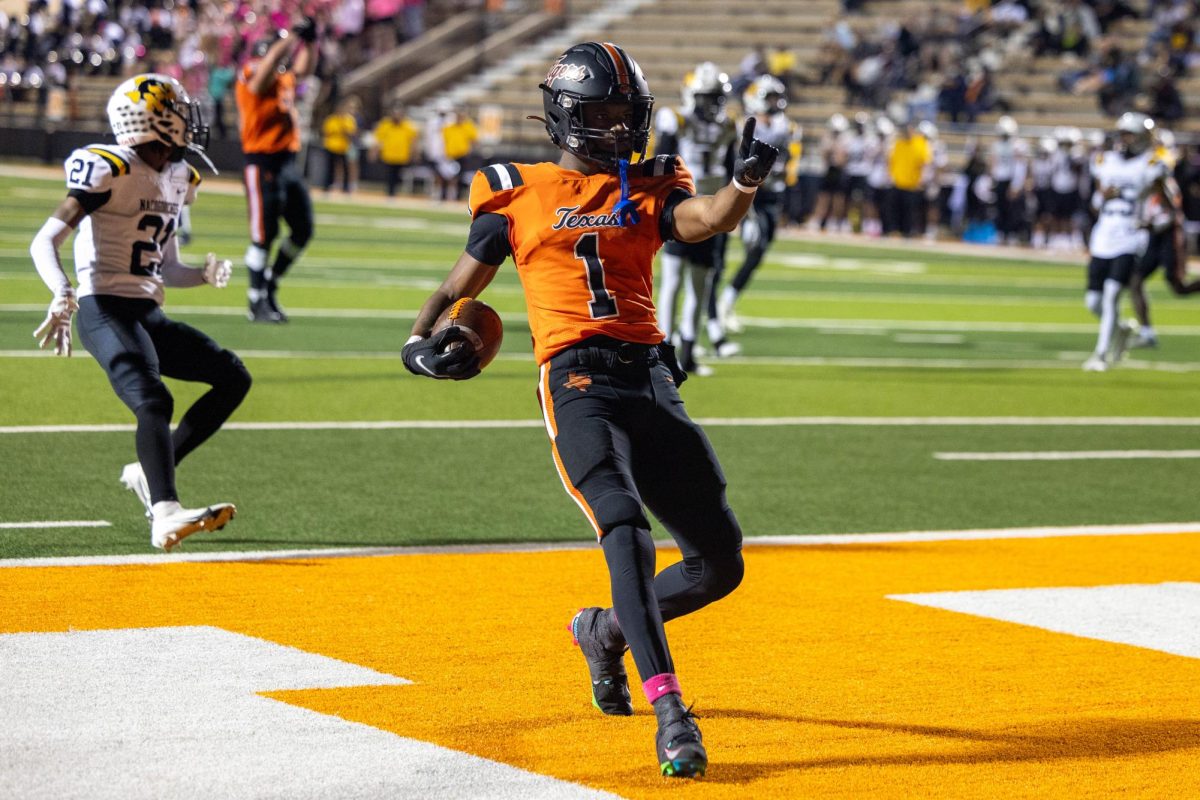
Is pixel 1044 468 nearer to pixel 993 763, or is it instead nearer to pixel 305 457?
pixel 305 457

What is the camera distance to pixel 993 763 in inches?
183

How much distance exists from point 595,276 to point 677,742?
4.18ft

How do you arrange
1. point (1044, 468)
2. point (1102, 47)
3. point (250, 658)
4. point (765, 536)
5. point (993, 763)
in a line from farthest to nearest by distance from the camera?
point (1102, 47) < point (1044, 468) < point (765, 536) < point (250, 658) < point (993, 763)

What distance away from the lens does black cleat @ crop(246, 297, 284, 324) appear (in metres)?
15.3

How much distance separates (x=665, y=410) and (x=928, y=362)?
10506 mm

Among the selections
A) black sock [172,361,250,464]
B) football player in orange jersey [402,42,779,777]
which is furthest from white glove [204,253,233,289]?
football player in orange jersey [402,42,779,777]

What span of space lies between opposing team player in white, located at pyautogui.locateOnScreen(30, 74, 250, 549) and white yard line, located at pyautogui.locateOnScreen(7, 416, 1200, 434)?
→ 2.65 metres

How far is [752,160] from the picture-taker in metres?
4.57

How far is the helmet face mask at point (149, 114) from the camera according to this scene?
7160 millimetres

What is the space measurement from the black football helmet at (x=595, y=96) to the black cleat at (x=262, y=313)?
34.6 feet

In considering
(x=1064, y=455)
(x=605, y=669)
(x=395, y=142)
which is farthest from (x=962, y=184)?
(x=605, y=669)

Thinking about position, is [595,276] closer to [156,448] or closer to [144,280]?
[156,448]

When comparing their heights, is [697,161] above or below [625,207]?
below

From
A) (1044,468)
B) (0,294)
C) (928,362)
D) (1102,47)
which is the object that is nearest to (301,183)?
(0,294)
